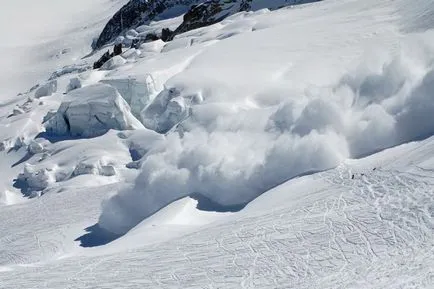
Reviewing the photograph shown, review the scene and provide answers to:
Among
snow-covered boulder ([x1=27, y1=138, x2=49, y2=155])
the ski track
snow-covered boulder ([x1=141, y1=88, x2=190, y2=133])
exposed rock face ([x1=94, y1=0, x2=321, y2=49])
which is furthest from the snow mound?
exposed rock face ([x1=94, y1=0, x2=321, y2=49])

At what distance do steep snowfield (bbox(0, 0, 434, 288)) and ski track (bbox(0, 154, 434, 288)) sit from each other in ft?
0.16

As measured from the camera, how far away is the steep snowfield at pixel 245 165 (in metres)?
13.3

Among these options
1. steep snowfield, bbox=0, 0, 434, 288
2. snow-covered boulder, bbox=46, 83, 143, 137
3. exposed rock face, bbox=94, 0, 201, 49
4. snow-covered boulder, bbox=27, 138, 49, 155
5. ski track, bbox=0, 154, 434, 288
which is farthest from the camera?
exposed rock face, bbox=94, 0, 201, 49

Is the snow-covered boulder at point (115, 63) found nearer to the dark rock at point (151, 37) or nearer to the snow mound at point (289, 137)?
the dark rock at point (151, 37)

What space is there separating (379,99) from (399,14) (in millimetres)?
10296

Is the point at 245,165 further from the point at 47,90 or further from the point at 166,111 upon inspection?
the point at 47,90

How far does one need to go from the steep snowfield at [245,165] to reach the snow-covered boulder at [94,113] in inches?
2.7

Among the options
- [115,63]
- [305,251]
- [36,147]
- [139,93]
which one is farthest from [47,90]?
[305,251]

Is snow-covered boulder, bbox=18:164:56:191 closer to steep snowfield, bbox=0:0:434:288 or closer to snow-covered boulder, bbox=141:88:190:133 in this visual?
steep snowfield, bbox=0:0:434:288

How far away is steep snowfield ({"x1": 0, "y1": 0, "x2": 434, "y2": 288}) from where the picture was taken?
13.3 m

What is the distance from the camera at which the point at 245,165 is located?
19016mm

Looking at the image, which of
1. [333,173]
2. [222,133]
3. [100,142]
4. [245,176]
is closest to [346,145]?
[333,173]

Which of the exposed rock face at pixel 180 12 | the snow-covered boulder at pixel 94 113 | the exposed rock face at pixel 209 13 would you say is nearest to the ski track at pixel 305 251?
the snow-covered boulder at pixel 94 113

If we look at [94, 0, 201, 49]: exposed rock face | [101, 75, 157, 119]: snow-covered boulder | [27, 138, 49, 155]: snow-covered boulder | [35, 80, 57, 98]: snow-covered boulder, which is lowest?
[94, 0, 201, 49]: exposed rock face
